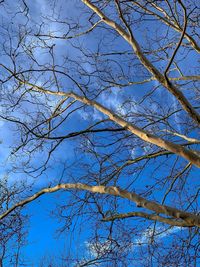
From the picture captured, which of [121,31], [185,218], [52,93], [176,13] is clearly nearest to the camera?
[185,218]

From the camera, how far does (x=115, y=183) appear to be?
23.1 feet

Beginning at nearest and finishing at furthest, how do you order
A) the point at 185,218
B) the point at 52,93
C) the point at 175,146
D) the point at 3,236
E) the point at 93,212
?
the point at 185,218 < the point at 175,146 < the point at 93,212 < the point at 52,93 < the point at 3,236

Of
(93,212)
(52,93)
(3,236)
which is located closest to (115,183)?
(93,212)

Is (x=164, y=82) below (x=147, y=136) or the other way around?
the other way around

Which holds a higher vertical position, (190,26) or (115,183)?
(190,26)

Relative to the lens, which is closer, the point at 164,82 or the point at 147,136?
the point at 147,136

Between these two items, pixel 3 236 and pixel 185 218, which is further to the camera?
pixel 3 236

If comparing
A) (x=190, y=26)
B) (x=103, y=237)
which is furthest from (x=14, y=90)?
(x=190, y=26)

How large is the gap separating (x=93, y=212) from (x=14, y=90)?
8.48 feet

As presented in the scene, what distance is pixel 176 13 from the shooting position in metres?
7.07

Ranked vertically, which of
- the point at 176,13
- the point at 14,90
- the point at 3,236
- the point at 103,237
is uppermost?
the point at 176,13

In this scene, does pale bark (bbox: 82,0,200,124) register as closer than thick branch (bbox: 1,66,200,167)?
No

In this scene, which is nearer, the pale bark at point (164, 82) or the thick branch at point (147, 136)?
the thick branch at point (147, 136)

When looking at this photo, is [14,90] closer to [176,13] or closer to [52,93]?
[52,93]
